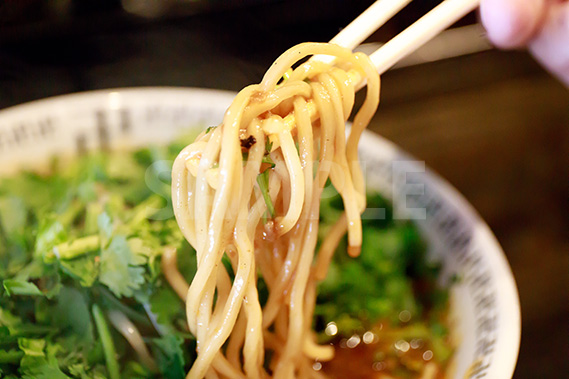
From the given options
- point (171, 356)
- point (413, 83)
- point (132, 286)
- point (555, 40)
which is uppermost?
point (555, 40)

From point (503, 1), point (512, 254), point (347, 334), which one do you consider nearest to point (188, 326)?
point (347, 334)

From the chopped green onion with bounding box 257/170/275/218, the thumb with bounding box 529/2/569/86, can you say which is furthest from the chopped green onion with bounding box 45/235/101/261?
the thumb with bounding box 529/2/569/86

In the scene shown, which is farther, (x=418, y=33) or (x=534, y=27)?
(x=534, y=27)

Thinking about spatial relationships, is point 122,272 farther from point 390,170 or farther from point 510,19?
point 510,19

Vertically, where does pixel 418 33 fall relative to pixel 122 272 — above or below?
above

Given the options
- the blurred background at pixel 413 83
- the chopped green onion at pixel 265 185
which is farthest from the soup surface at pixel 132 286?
the blurred background at pixel 413 83

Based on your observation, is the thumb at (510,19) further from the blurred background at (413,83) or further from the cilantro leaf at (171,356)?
the cilantro leaf at (171,356)

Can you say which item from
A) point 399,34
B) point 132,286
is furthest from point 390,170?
point 132,286

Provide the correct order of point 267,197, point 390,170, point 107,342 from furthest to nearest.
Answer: point 390,170, point 107,342, point 267,197
